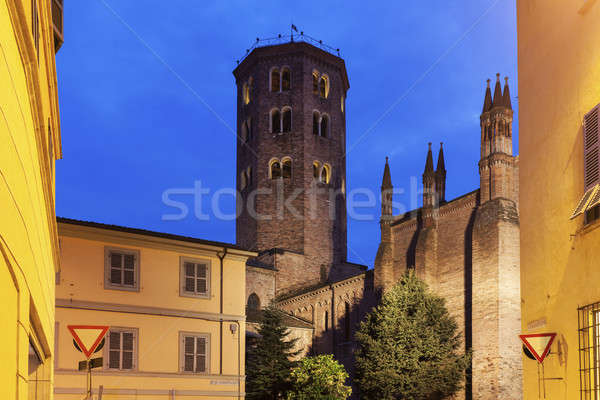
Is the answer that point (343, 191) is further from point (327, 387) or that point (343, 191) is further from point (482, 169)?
point (327, 387)

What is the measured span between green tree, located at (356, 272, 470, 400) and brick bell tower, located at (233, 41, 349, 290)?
17312mm

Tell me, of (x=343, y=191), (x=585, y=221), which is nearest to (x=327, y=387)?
(x=585, y=221)

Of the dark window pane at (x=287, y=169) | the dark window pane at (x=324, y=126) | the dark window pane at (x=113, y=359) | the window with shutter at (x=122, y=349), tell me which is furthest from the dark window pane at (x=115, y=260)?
the dark window pane at (x=324, y=126)

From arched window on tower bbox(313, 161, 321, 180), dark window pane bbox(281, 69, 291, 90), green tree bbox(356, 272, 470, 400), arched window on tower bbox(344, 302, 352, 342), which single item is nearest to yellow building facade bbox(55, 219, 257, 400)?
green tree bbox(356, 272, 470, 400)

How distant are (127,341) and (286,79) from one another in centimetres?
3947

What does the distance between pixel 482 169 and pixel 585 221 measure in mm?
30477

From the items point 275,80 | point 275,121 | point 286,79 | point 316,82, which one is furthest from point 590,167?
point 275,80

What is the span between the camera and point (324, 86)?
193ft

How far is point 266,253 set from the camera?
5466 cm

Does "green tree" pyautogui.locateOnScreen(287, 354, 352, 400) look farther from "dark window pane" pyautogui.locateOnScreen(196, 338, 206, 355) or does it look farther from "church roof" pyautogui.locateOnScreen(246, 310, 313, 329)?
"church roof" pyautogui.locateOnScreen(246, 310, 313, 329)

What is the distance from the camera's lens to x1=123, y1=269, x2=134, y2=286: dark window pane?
21703 millimetres

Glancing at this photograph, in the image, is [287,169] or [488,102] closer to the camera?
[488,102]

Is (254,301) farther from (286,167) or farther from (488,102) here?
(488,102)

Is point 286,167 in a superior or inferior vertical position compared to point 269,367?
superior
